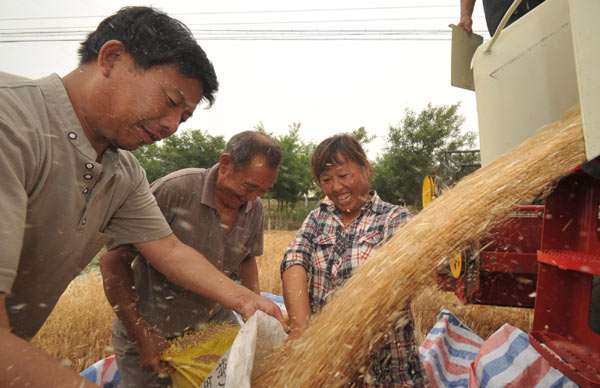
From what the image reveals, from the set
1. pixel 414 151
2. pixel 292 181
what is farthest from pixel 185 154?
pixel 414 151

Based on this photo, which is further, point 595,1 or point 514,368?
point 514,368

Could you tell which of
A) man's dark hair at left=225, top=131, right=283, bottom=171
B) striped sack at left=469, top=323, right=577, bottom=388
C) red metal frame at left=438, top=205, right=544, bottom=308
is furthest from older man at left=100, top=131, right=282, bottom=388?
striped sack at left=469, top=323, right=577, bottom=388

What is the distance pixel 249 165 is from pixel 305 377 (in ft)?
3.96

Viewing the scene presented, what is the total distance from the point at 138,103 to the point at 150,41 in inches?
8.7

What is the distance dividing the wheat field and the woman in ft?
3.41

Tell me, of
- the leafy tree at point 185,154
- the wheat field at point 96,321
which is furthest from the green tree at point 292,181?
the wheat field at point 96,321

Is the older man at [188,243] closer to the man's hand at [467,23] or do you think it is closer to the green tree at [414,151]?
the man's hand at [467,23]

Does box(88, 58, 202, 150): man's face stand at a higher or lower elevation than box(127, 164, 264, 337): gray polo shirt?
higher

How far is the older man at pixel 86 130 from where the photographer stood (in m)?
0.97

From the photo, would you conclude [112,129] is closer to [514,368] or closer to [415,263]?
[415,263]

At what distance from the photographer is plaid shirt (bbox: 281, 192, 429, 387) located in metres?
1.57

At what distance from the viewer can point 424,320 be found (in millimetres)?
3584

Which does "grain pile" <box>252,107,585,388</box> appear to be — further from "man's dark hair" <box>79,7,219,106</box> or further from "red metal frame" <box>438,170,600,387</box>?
"man's dark hair" <box>79,7,219,106</box>

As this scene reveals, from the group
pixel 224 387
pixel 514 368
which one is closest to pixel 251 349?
pixel 224 387
